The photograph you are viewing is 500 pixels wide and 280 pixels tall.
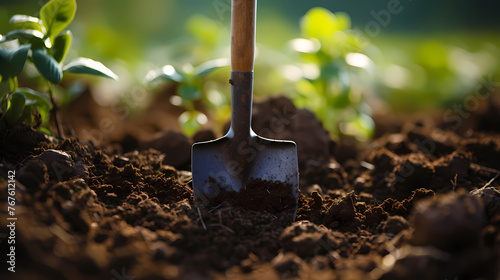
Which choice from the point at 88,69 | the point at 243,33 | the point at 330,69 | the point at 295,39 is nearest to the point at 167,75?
the point at 88,69

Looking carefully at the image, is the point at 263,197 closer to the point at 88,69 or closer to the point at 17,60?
the point at 88,69

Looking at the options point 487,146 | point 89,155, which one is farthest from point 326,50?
point 89,155

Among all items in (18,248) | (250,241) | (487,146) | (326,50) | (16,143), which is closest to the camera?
(18,248)

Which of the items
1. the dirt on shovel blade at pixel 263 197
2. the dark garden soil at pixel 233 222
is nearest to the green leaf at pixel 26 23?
the dark garden soil at pixel 233 222

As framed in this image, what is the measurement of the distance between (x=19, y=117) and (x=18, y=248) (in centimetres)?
89

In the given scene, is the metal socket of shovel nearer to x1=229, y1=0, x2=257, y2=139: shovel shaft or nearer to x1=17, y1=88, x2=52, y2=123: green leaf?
x1=229, y1=0, x2=257, y2=139: shovel shaft

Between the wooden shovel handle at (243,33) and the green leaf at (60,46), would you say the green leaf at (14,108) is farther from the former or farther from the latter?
the wooden shovel handle at (243,33)

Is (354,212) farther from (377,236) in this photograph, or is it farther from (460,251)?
(460,251)

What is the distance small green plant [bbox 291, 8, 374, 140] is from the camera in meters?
2.49

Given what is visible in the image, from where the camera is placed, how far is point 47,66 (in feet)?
5.24

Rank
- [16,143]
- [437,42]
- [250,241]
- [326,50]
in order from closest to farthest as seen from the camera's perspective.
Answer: [250,241], [16,143], [326,50], [437,42]

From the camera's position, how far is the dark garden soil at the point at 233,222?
3.19 feet

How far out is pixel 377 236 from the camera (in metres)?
1.34

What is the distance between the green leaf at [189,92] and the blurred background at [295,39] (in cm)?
43
